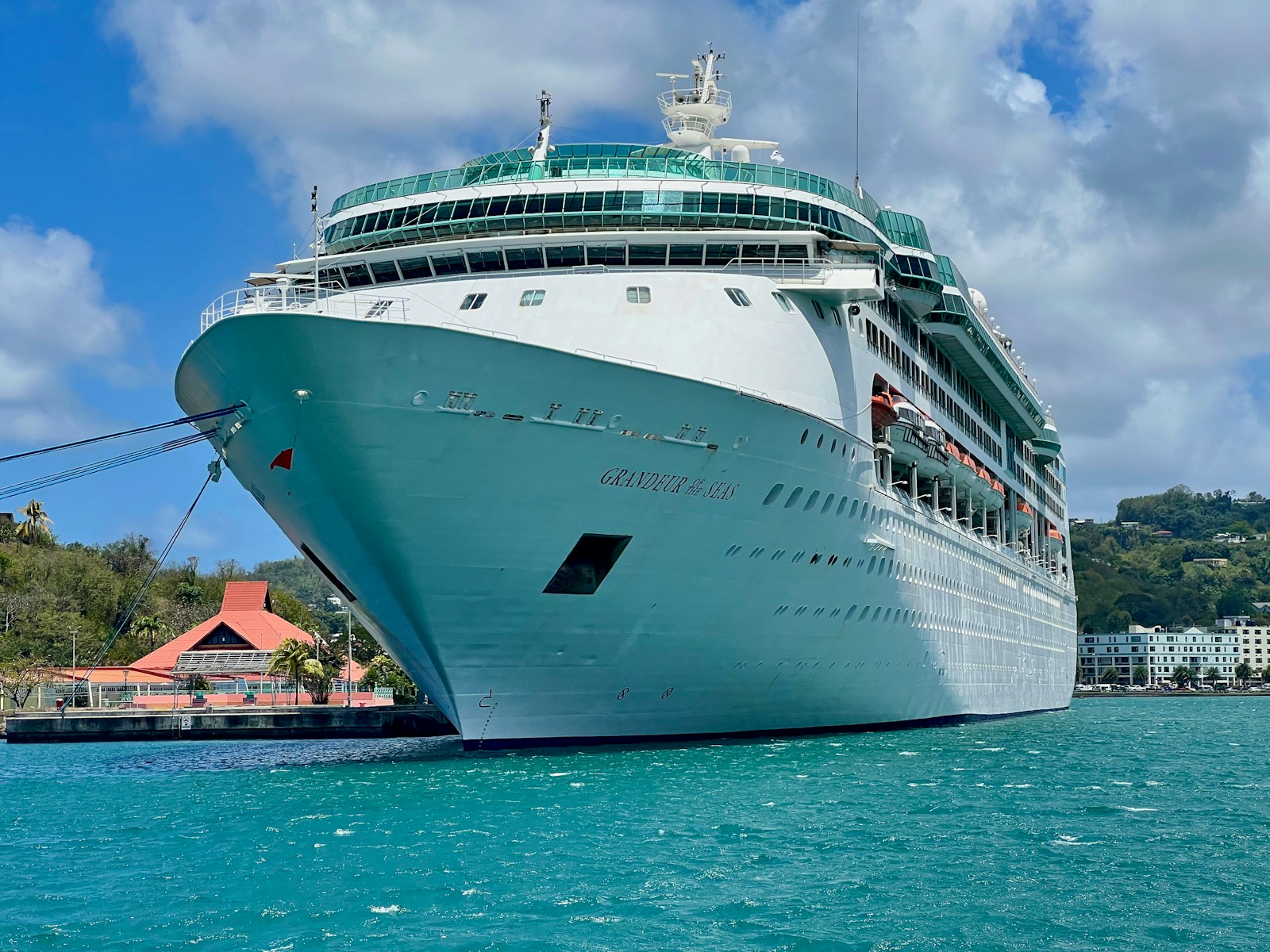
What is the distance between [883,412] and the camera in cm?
3262

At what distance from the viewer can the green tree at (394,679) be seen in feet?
172

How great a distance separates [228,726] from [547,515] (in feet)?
92.1

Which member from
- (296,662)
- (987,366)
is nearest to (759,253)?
(987,366)

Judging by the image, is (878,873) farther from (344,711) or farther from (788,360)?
(344,711)

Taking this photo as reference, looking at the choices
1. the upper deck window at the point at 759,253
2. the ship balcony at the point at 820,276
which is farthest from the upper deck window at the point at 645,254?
the upper deck window at the point at 759,253

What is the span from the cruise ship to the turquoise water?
2084 mm

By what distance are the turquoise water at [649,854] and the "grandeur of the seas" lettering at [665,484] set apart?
478 centimetres

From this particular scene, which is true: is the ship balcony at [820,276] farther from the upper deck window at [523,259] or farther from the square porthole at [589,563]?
the square porthole at [589,563]

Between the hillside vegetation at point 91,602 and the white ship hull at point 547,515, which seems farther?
the hillside vegetation at point 91,602

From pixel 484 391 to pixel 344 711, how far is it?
28.1 meters

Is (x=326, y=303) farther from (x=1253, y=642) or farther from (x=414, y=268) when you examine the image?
(x=1253, y=642)

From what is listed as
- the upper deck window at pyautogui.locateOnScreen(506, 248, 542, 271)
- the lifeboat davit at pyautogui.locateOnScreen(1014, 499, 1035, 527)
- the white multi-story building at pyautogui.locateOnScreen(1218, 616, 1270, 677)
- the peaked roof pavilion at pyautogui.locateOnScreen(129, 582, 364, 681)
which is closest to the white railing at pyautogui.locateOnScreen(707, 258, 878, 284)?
the upper deck window at pyautogui.locateOnScreen(506, 248, 542, 271)

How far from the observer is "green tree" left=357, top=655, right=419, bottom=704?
172 ft

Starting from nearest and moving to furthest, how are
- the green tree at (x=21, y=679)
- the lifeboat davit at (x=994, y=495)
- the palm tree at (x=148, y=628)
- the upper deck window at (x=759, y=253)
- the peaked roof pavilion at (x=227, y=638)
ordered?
the upper deck window at (x=759, y=253)
the lifeboat davit at (x=994, y=495)
the green tree at (x=21, y=679)
the peaked roof pavilion at (x=227, y=638)
the palm tree at (x=148, y=628)
